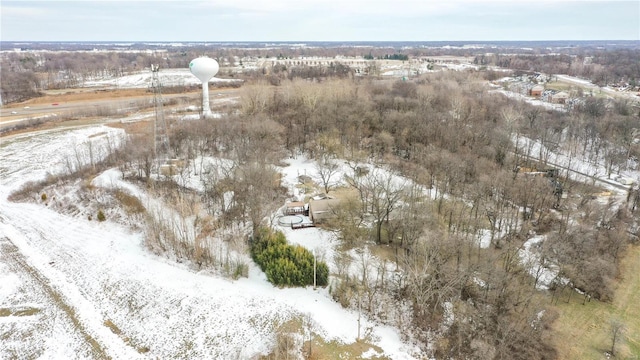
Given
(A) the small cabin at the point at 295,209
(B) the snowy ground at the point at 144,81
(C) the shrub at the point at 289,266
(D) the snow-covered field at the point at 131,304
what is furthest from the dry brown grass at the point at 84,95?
(C) the shrub at the point at 289,266

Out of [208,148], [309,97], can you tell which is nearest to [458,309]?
[208,148]

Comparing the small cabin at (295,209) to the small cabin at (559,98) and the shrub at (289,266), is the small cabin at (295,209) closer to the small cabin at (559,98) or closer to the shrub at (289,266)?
the shrub at (289,266)

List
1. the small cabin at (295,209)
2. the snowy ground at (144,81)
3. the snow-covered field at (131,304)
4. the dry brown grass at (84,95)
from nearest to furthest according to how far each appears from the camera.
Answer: the snow-covered field at (131,304) → the small cabin at (295,209) → the dry brown grass at (84,95) → the snowy ground at (144,81)

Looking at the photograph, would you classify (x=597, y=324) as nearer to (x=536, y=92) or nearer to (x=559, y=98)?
(x=559, y=98)

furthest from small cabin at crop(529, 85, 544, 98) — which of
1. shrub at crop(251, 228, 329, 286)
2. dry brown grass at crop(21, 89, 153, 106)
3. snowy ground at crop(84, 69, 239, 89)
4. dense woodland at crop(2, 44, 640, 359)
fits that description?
dry brown grass at crop(21, 89, 153, 106)

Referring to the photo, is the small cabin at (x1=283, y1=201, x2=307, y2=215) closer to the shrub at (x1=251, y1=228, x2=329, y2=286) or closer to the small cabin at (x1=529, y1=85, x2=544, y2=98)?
the shrub at (x1=251, y1=228, x2=329, y2=286)

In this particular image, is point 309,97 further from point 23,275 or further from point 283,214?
point 23,275

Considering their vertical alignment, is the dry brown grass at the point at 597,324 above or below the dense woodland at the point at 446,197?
below
